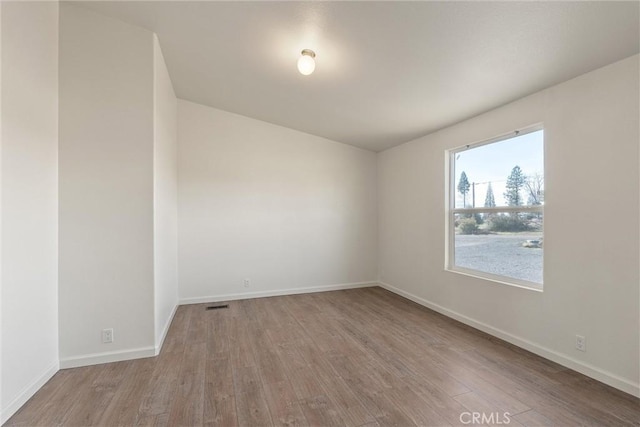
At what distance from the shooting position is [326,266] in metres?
4.87

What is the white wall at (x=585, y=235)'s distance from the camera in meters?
2.06

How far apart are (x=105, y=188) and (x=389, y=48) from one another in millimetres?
2647

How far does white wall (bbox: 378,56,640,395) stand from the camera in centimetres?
206

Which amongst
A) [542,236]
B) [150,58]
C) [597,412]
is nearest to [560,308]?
[542,236]

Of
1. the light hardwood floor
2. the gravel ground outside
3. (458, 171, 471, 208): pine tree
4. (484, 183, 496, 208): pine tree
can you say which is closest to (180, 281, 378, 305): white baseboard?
the light hardwood floor

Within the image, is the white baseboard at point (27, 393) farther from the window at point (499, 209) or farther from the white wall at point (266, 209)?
the window at point (499, 209)

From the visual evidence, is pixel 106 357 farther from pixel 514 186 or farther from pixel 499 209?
pixel 514 186

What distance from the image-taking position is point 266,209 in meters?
4.52

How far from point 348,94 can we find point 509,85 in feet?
4.98

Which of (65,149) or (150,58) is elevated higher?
(150,58)

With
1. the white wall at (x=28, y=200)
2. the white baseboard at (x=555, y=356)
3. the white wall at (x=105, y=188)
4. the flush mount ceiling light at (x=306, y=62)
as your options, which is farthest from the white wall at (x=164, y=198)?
the white baseboard at (x=555, y=356)

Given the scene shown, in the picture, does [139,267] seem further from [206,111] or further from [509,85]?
[509,85]

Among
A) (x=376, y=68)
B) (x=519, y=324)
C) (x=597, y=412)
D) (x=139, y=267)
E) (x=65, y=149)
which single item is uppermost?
(x=376, y=68)

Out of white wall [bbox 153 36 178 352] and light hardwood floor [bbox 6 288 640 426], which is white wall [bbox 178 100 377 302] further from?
light hardwood floor [bbox 6 288 640 426]
